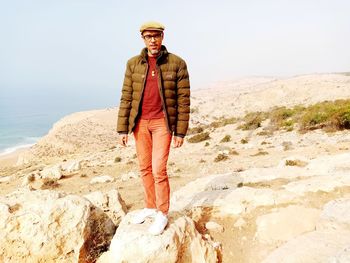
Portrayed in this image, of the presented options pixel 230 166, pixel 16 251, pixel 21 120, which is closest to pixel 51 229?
pixel 16 251

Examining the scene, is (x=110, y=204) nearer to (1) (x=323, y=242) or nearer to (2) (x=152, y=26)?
(2) (x=152, y=26)

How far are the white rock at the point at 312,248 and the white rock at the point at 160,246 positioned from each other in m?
0.95

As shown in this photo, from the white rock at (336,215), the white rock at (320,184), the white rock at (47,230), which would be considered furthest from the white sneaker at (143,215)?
the white rock at (320,184)

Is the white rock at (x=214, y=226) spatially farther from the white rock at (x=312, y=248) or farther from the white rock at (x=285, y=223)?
the white rock at (x=312, y=248)

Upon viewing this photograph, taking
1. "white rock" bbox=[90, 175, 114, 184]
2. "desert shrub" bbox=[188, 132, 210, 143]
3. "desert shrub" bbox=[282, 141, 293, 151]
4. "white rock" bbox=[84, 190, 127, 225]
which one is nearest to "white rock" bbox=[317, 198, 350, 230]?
"white rock" bbox=[84, 190, 127, 225]

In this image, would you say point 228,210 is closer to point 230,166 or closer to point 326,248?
point 326,248

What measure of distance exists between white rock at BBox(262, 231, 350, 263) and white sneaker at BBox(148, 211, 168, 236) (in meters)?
1.51

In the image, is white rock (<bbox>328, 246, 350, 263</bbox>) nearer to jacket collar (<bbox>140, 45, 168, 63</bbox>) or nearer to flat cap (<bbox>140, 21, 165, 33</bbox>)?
jacket collar (<bbox>140, 45, 168, 63</bbox>)

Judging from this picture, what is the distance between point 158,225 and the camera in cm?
503

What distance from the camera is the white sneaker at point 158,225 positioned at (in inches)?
197

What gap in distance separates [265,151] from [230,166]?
2925 mm

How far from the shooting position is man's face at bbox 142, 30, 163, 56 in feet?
15.8

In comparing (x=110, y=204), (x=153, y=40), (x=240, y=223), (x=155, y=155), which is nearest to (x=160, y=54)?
(x=153, y=40)

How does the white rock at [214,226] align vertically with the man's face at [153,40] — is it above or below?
below
